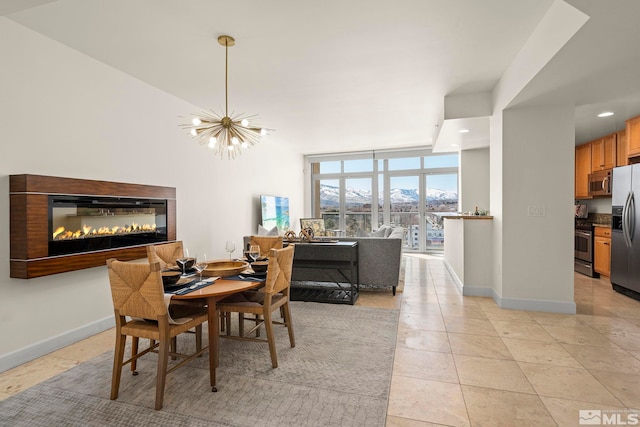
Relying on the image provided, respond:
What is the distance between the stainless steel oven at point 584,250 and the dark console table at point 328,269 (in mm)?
4083

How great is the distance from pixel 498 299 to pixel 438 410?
7.99 ft

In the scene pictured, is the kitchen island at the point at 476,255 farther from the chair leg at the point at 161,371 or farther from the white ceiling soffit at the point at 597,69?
the chair leg at the point at 161,371

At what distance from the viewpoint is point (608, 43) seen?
87.1 inches

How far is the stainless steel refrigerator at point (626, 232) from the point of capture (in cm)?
391

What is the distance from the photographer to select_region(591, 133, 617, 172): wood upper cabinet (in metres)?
4.71

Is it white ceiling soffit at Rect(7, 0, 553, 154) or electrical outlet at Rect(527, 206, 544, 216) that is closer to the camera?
white ceiling soffit at Rect(7, 0, 553, 154)

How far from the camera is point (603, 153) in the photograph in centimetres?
495

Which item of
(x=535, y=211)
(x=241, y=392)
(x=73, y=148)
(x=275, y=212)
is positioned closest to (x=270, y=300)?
(x=241, y=392)

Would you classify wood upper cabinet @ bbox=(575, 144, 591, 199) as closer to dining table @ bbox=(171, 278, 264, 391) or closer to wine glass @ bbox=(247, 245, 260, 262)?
wine glass @ bbox=(247, 245, 260, 262)

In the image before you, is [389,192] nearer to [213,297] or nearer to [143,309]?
[213,297]

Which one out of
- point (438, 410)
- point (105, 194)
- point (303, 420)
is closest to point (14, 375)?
point (105, 194)

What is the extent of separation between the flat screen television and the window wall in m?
1.85

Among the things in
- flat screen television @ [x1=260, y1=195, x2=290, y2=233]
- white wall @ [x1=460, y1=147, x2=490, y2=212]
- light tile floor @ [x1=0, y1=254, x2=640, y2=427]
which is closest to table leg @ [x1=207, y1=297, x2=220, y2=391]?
light tile floor @ [x1=0, y1=254, x2=640, y2=427]

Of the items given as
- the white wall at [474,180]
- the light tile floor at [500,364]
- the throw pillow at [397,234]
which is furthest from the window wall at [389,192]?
the light tile floor at [500,364]
